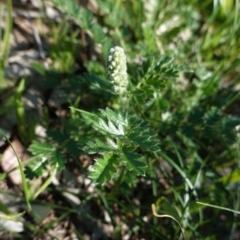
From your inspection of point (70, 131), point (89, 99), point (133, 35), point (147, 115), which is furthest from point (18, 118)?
point (133, 35)

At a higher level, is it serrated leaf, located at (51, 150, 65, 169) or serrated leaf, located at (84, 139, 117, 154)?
serrated leaf, located at (84, 139, 117, 154)

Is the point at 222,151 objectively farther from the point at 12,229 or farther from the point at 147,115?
the point at 12,229

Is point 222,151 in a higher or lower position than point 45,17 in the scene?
lower

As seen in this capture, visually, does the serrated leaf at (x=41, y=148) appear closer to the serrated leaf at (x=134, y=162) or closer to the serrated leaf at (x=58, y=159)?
the serrated leaf at (x=58, y=159)

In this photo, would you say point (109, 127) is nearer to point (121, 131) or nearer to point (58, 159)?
point (121, 131)

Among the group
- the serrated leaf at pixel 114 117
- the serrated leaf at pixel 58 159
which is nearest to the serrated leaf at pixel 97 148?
the serrated leaf at pixel 114 117

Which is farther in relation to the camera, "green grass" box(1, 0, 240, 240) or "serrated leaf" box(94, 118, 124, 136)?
"green grass" box(1, 0, 240, 240)

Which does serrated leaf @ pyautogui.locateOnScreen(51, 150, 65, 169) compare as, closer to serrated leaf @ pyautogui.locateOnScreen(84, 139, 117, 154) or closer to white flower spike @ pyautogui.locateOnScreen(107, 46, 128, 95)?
serrated leaf @ pyautogui.locateOnScreen(84, 139, 117, 154)

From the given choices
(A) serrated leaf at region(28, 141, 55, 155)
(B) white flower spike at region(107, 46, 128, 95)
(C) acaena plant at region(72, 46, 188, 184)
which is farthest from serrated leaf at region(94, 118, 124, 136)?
(A) serrated leaf at region(28, 141, 55, 155)
